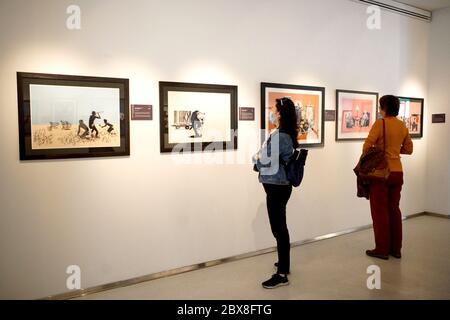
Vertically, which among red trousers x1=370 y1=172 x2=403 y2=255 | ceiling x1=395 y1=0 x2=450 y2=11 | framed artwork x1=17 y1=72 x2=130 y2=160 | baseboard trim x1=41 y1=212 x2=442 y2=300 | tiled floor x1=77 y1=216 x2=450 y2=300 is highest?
ceiling x1=395 y1=0 x2=450 y2=11

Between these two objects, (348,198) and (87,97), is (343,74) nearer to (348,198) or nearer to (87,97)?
(348,198)

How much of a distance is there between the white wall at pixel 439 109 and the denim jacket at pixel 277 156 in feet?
12.8

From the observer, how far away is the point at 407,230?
5191 millimetres

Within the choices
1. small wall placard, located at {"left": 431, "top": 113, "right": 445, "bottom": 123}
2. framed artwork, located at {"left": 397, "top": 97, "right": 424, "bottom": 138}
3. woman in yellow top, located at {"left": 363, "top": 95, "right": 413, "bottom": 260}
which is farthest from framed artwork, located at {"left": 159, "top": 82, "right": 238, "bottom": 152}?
small wall placard, located at {"left": 431, "top": 113, "right": 445, "bottom": 123}

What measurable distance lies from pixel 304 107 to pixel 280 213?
170cm

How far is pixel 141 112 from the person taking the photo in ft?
11.0

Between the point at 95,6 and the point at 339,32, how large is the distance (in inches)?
122

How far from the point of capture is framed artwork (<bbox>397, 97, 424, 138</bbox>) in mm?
5609

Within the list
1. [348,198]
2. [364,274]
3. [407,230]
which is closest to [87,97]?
[364,274]

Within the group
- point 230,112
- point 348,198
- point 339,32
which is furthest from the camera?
point 348,198

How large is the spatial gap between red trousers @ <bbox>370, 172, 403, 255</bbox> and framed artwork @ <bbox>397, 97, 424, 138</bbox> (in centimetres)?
200

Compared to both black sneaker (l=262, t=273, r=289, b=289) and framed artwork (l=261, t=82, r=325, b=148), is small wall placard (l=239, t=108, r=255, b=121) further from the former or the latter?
black sneaker (l=262, t=273, r=289, b=289)

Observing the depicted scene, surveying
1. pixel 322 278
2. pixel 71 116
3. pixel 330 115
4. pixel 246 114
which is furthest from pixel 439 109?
pixel 71 116

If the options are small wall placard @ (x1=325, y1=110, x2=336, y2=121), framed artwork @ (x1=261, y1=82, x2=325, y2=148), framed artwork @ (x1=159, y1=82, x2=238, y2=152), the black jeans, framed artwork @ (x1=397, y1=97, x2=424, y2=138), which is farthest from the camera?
framed artwork @ (x1=397, y1=97, x2=424, y2=138)
